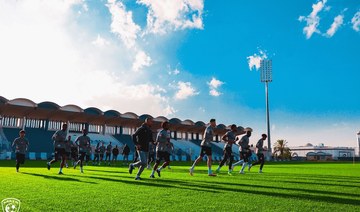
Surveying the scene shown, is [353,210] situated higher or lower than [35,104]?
lower

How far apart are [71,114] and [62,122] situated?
4468 mm

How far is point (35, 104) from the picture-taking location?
158 feet

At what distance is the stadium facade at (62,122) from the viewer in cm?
4619

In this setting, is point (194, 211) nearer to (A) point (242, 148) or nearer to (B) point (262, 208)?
(B) point (262, 208)

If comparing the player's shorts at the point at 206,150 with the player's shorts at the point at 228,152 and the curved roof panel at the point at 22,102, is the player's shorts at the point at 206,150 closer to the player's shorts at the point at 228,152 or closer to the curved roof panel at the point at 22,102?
the player's shorts at the point at 228,152

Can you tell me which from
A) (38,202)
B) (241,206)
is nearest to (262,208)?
(241,206)

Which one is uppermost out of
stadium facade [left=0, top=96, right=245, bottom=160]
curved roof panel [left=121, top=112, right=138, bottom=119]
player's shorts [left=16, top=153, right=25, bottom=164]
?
curved roof panel [left=121, top=112, right=138, bottom=119]

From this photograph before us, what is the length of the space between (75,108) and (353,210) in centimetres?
5117

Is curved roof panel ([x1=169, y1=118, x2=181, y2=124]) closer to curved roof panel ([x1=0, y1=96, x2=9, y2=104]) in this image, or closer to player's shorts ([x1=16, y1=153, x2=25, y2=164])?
curved roof panel ([x1=0, y1=96, x2=9, y2=104])

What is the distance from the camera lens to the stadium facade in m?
46.2

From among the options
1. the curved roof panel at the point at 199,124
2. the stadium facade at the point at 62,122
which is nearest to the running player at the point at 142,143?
the stadium facade at the point at 62,122

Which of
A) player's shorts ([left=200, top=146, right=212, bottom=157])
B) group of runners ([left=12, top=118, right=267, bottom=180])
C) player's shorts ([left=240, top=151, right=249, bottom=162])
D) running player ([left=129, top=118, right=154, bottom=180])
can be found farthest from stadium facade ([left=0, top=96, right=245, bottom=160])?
running player ([left=129, top=118, right=154, bottom=180])

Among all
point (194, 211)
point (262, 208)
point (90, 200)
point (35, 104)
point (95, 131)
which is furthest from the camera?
point (95, 131)

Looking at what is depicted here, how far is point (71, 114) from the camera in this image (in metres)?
52.7
